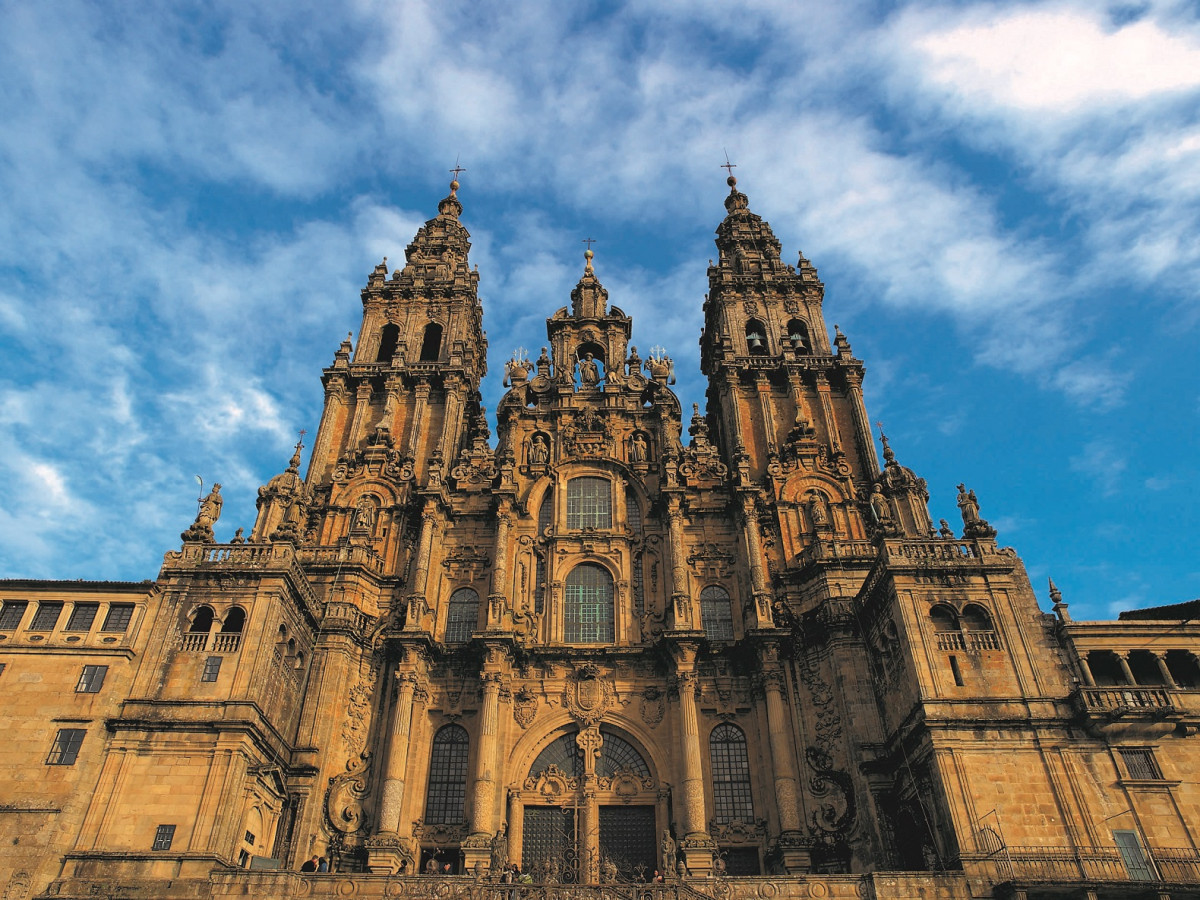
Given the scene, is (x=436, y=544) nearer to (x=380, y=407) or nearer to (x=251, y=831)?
(x=380, y=407)

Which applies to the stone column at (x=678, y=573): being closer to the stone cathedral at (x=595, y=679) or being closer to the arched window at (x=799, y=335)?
the stone cathedral at (x=595, y=679)

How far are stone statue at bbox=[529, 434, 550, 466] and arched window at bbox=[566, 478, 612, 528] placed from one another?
1.76m

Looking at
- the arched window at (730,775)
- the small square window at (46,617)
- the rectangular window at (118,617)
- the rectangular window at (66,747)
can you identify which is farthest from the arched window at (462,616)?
the small square window at (46,617)

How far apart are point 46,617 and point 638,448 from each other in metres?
23.8

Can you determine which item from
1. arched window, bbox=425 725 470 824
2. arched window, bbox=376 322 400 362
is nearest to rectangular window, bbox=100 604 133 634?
arched window, bbox=425 725 470 824

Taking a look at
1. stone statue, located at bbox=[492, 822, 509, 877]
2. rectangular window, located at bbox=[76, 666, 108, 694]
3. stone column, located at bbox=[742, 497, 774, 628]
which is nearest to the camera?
stone statue, located at bbox=[492, 822, 509, 877]

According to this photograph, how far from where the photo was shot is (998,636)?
93.3ft

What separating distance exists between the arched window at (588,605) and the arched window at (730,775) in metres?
5.79

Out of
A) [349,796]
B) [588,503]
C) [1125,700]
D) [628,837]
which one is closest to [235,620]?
[349,796]

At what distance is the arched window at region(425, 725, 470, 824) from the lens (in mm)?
31812

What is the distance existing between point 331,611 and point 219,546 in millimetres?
5156

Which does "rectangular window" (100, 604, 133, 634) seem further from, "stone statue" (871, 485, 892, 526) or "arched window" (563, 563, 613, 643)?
"stone statue" (871, 485, 892, 526)

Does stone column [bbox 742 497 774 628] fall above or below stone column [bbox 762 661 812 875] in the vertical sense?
above

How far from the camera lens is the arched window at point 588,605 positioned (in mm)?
35969
